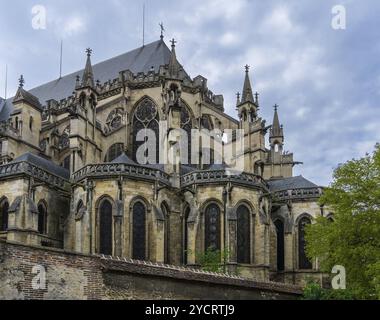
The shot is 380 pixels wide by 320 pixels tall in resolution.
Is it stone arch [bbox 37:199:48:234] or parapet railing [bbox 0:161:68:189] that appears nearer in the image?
parapet railing [bbox 0:161:68:189]

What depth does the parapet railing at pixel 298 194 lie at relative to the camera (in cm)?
4006

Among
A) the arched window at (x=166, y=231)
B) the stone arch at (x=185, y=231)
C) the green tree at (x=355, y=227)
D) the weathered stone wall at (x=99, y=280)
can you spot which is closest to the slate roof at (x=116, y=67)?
the stone arch at (x=185, y=231)

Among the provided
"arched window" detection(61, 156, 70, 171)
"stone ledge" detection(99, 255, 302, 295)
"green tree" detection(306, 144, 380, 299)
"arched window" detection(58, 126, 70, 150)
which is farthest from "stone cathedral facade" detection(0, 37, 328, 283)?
"stone ledge" detection(99, 255, 302, 295)

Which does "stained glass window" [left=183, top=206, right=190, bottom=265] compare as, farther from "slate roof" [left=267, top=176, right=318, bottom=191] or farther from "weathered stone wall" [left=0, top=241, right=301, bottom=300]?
"weathered stone wall" [left=0, top=241, right=301, bottom=300]

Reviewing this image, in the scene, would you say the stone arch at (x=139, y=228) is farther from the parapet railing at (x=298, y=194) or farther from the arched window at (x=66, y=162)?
the arched window at (x=66, y=162)

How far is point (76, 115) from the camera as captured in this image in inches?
1582

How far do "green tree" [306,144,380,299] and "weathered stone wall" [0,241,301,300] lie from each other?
5468mm

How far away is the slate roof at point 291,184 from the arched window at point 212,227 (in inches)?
256

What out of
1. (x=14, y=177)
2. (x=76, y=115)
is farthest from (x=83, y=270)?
(x=76, y=115)

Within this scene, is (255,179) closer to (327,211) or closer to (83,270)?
(327,211)

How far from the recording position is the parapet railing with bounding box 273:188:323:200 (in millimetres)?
40062

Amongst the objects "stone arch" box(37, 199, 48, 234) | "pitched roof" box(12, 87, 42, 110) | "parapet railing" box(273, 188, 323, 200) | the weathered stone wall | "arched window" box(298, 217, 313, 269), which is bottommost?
the weathered stone wall
